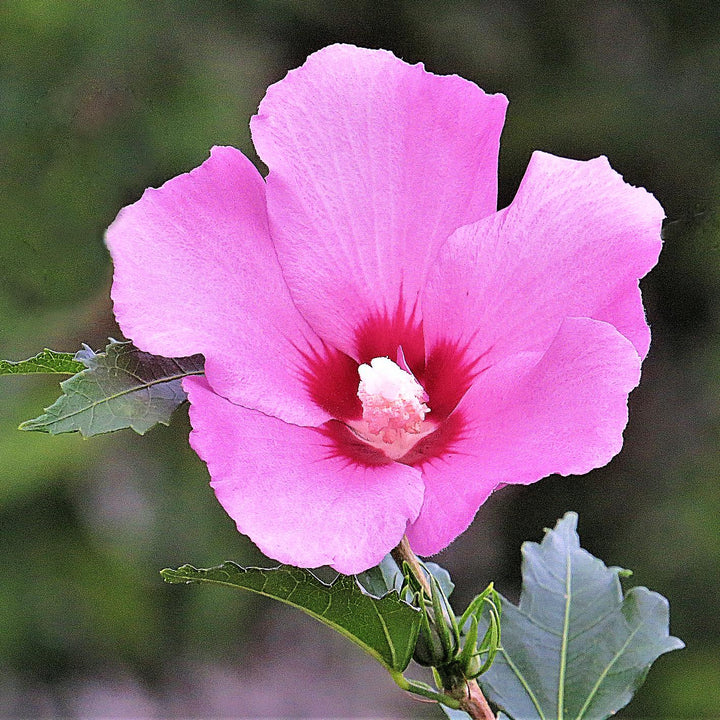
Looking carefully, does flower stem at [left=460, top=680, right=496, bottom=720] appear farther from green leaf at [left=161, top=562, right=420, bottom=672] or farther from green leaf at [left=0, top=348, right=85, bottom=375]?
green leaf at [left=0, top=348, right=85, bottom=375]

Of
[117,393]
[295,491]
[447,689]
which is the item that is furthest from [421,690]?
[117,393]

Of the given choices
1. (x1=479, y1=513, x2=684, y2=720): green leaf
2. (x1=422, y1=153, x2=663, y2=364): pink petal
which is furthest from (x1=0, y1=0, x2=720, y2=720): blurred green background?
(x1=422, y1=153, x2=663, y2=364): pink petal

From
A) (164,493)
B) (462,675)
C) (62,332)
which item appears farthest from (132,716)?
(462,675)

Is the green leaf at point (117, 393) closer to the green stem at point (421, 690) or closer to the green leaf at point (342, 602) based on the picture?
the green leaf at point (342, 602)

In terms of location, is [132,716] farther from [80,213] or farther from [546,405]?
[546,405]

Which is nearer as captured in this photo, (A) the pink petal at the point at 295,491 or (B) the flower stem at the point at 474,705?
(A) the pink petal at the point at 295,491

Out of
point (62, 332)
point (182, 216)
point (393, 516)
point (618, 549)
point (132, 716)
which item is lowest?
point (132, 716)

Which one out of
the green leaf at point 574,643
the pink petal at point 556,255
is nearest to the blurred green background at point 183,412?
the green leaf at point 574,643
